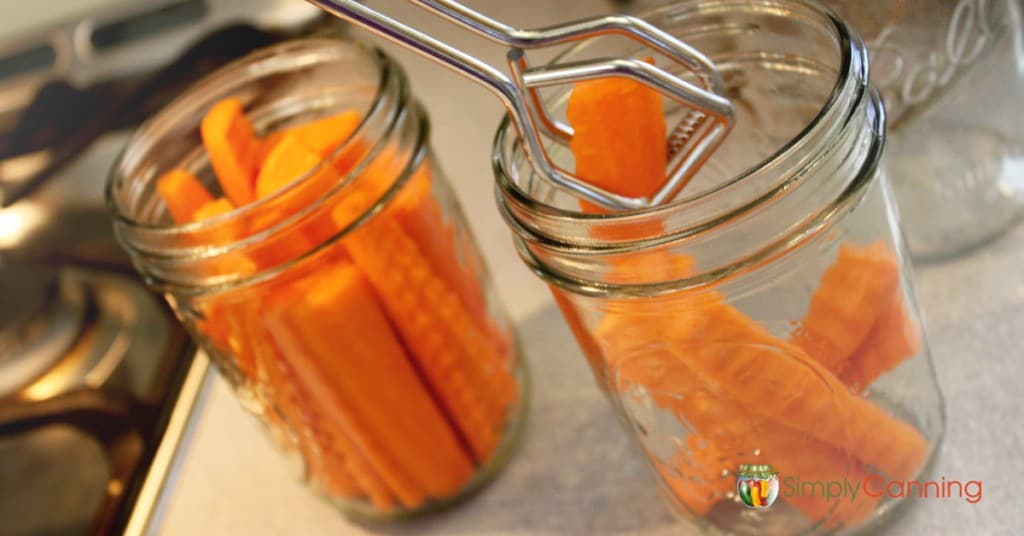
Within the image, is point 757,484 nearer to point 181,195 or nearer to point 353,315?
point 353,315

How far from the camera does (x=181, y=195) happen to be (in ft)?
1.68

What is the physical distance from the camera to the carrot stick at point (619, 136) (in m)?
0.37

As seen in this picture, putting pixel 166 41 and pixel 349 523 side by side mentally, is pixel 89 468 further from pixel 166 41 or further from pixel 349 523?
pixel 166 41

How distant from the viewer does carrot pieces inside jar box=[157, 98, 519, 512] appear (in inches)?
18.3

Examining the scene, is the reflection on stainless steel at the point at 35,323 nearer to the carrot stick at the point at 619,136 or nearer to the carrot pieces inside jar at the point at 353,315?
the carrot pieces inside jar at the point at 353,315

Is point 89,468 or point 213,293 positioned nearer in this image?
point 213,293

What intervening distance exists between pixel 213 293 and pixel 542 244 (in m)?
0.19

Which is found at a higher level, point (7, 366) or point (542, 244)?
point (542, 244)

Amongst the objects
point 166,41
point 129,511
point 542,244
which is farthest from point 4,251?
point 542,244

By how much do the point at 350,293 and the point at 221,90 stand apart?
208 millimetres

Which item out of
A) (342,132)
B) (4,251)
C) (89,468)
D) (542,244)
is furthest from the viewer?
(4,251)

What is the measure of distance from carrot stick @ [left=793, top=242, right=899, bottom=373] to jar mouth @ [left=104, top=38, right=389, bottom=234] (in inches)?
9.2

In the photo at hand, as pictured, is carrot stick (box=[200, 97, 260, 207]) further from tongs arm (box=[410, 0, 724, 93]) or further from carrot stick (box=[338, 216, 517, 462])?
tongs arm (box=[410, 0, 724, 93])

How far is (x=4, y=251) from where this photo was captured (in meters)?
0.89
